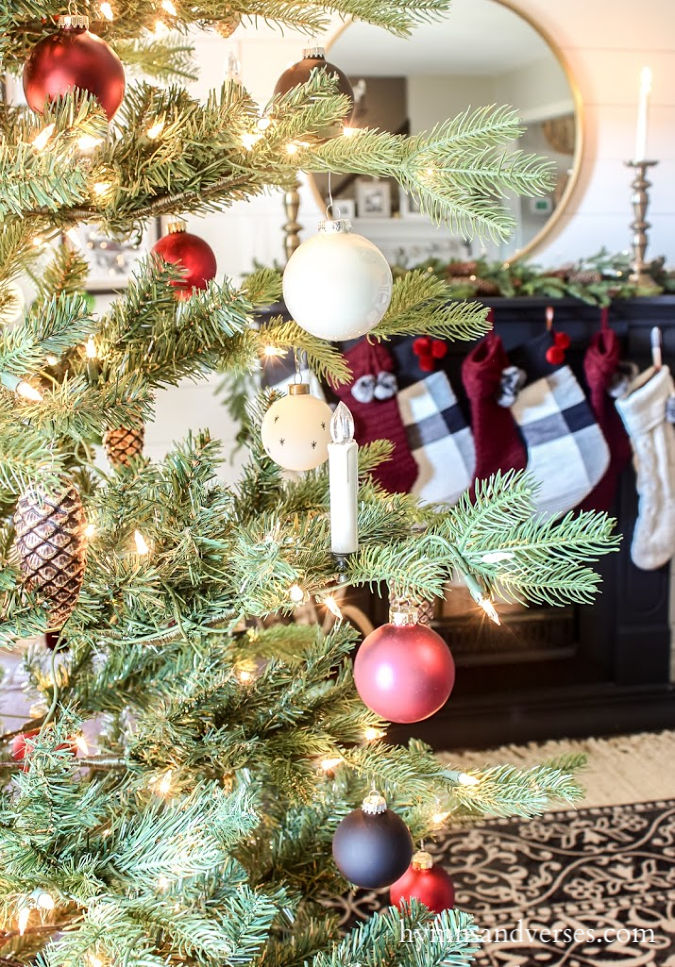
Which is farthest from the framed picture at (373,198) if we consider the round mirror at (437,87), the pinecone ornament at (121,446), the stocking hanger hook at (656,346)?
the pinecone ornament at (121,446)

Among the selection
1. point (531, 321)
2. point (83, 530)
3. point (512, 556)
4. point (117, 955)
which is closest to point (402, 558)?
point (512, 556)

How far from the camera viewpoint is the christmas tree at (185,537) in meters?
0.67

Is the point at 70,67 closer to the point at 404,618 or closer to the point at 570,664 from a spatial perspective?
the point at 404,618

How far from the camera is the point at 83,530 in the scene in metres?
0.70

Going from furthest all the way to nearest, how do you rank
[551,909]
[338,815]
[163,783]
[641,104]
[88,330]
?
[641,104] → [551,909] → [338,815] → [163,783] → [88,330]

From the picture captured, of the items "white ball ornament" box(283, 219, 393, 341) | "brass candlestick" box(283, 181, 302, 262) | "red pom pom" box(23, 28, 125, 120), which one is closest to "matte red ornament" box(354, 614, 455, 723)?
"white ball ornament" box(283, 219, 393, 341)

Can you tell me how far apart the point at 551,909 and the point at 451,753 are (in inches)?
25.6

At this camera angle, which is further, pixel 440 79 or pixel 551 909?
pixel 440 79

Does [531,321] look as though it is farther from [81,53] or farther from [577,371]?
[81,53]

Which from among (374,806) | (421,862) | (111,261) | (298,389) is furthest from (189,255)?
(111,261)

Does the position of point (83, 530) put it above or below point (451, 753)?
above

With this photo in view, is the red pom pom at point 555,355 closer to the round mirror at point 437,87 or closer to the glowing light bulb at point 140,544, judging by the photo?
the round mirror at point 437,87

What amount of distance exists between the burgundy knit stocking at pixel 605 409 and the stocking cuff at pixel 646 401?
1.3 inches

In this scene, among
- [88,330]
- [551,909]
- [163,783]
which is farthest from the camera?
[551,909]
